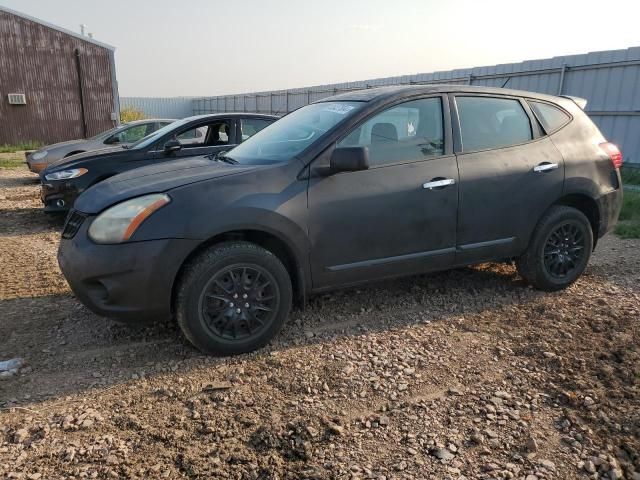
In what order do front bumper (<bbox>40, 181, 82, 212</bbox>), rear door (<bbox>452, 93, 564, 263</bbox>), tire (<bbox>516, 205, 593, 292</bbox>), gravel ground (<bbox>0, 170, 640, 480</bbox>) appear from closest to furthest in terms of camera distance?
gravel ground (<bbox>0, 170, 640, 480</bbox>), rear door (<bbox>452, 93, 564, 263</bbox>), tire (<bbox>516, 205, 593, 292</bbox>), front bumper (<bbox>40, 181, 82, 212</bbox>)

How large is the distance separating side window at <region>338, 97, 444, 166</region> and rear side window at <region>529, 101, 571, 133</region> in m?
1.08

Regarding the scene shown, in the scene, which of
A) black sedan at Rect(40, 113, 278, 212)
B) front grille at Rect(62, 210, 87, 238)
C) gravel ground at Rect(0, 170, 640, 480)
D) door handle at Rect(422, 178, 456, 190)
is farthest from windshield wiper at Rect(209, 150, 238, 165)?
black sedan at Rect(40, 113, 278, 212)

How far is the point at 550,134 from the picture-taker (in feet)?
14.3

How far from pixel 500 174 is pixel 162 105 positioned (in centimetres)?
3907

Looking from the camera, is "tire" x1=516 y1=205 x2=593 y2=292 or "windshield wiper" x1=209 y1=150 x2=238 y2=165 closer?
"windshield wiper" x1=209 y1=150 x2=238 y2=165

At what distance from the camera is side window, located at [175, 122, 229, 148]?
6.87 meters

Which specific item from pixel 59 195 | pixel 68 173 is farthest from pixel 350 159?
pixel 59 195

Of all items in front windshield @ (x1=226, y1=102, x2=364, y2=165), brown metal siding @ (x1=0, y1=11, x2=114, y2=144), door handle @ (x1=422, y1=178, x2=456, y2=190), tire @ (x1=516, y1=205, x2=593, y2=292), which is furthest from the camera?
brown metal siding @ (x1=0, y1=11, x2=114, y2=144)

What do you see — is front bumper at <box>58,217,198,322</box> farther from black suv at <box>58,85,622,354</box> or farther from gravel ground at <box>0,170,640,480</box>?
gravel ground at <box>0,170,640,480</box>

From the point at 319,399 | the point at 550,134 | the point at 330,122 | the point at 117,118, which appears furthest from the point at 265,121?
the point at 117,118

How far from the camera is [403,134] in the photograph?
3.80m

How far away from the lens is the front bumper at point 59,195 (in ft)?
21.4

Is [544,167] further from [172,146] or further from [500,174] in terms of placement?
[172,146]

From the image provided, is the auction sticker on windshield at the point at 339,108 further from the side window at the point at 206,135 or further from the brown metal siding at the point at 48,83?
the brown metal siding at the point at 48,83
